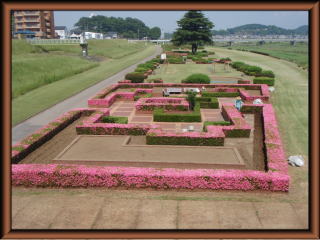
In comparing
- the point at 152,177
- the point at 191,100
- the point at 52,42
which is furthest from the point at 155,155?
the point at 52,42

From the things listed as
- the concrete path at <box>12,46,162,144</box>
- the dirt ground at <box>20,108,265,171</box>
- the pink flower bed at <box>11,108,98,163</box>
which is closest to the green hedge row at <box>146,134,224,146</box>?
the dirt ground at <box>20,108,265,171</box>

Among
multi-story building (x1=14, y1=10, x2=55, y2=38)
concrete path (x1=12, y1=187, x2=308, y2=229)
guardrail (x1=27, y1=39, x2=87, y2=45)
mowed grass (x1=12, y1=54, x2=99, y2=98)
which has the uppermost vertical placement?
multi-story building (x1=14, y1=10, x2=55, y2=38)

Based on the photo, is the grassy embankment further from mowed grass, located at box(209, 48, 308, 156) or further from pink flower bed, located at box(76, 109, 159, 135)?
mowed grass, located at box(209, 48, 308, 156)

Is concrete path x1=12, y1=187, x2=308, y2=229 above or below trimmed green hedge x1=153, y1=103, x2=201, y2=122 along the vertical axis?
below

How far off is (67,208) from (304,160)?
11882 millimetres

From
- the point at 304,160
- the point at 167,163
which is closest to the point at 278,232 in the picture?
the point at 167,163

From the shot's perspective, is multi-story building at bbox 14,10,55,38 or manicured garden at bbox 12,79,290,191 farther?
multi-story building at bbox 14,10,55,38

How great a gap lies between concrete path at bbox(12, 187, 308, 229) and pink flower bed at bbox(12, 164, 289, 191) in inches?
15.8

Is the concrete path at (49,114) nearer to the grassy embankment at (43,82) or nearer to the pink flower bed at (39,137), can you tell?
the grassy embankment at (43,82)

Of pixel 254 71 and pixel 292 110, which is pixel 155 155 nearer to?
pixel 292 110

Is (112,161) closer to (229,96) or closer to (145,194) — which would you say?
(145,194)

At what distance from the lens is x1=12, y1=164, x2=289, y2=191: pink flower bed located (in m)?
11.7

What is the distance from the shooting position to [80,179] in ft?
39.8

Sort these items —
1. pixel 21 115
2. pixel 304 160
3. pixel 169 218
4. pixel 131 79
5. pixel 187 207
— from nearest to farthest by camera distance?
pixel 169 218 → pixel 187 207 → pixel 304 160 → pixel 21 115 → pixel 131 79
